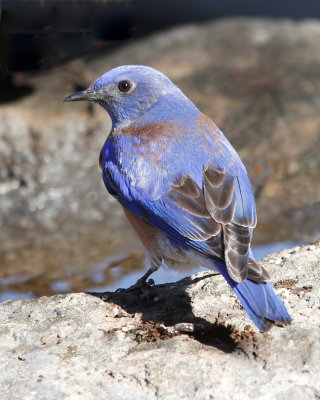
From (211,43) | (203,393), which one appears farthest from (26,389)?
(211,43)

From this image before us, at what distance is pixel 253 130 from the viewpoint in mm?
9172

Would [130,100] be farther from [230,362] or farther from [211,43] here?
[211,43]

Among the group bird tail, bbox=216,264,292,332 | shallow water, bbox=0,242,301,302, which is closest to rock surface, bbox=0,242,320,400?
bird tail, bbox=216,264,292,332

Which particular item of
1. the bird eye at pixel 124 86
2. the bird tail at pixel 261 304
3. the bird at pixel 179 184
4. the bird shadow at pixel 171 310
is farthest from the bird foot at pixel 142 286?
the bird eye at pixel 124 86

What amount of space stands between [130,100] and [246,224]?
158cm

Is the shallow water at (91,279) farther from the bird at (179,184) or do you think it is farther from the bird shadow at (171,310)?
the bird at (179,184)

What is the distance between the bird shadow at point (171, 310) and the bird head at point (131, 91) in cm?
133

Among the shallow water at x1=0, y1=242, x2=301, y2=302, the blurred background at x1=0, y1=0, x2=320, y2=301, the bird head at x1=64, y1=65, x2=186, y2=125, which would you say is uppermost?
the bird head at x1=64, y1=65, x2=186, y2=125

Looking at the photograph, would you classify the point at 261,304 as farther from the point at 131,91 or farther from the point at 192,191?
the point at 131,91

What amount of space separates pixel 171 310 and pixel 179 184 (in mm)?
873

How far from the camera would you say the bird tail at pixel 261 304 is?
12.2ft

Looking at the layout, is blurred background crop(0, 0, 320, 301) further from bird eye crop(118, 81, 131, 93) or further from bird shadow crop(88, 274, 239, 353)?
bird eye crop(118, 81, 131, 93)

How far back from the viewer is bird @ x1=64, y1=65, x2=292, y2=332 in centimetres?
391

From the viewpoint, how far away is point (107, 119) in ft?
30.1
